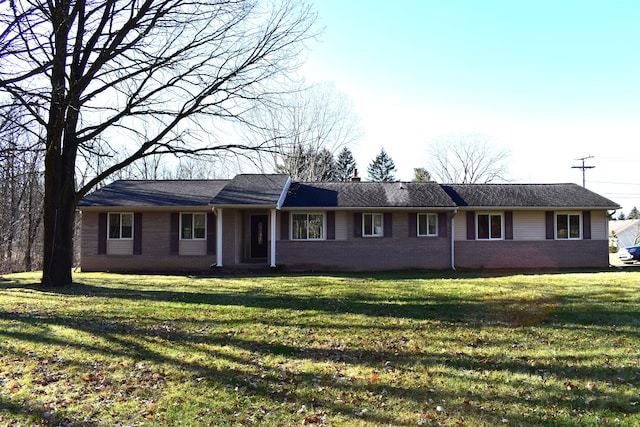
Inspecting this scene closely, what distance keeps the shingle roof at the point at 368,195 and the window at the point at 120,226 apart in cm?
694

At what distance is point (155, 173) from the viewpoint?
39906mm

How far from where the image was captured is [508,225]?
19.4 metres

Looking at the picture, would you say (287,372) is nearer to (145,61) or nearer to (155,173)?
(145,61)

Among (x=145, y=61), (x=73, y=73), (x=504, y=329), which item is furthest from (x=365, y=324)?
(x=73, y=73)

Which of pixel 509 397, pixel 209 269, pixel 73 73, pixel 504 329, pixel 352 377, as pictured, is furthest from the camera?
pixel 209 269

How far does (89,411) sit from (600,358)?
6.10 m

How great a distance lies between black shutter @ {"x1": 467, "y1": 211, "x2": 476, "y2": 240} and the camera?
19375 millimetres

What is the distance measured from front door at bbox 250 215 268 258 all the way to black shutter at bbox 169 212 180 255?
3.23 m

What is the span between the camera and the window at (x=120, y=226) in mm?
19203

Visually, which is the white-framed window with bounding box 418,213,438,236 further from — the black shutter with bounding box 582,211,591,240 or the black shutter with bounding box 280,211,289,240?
the black shutter with bounding box 582,211,591,240

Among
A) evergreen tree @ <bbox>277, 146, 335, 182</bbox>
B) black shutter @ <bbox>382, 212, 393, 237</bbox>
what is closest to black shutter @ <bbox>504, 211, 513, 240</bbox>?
black shutter @ <bbox>382, 212, 393, 237</bbox>

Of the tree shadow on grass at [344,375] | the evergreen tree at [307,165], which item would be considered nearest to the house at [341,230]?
the tree shadow on grass at [344,375]

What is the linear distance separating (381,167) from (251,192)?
36.1 meters

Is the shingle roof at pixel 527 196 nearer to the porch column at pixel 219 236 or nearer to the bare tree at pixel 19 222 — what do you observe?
the porch column at pixel 219 236
